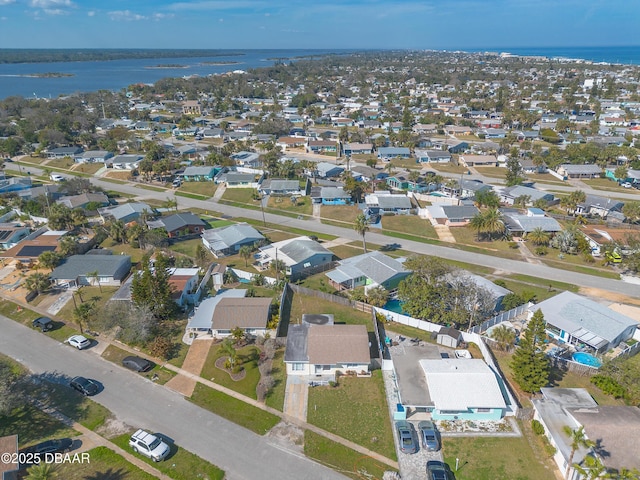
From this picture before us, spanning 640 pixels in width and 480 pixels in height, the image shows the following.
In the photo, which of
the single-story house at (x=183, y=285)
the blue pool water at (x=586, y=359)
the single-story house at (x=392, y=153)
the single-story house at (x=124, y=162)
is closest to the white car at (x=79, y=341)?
the single-story house at (x=183, y=285)

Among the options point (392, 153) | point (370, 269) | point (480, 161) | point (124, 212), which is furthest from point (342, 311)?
point (480, 161)

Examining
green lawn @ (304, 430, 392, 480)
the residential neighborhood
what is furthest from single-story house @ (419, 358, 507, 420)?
green lawn @ (304, 430, 392, 480)

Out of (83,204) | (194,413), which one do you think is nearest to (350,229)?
(194,413)

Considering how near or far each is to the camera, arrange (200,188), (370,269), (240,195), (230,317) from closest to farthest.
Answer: (230,317) < (370,269) < (240,195) < (200,188)

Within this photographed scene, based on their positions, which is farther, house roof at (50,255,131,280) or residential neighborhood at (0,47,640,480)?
house roof at (50,255,131,280)

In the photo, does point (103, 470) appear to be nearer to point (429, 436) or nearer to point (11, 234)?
point (429, 436)

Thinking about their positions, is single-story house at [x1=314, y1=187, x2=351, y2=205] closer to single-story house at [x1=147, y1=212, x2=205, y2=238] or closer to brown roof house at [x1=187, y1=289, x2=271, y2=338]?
single-story house at [x1=147, y1=212, x2=205, y2=238]
